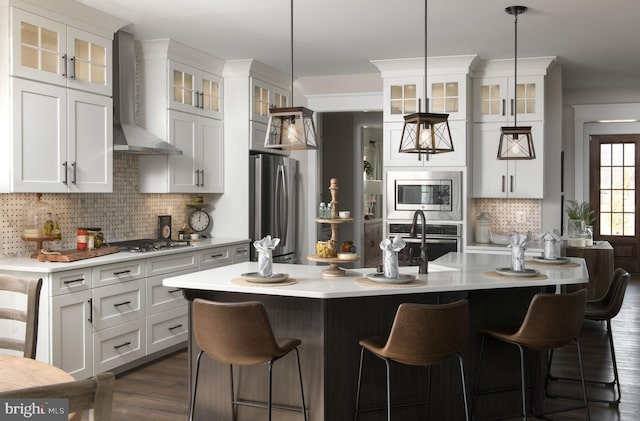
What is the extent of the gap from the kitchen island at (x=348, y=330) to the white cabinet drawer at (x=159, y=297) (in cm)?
134

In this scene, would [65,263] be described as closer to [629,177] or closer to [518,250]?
[518,250]

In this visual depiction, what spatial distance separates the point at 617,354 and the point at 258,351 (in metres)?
3.56

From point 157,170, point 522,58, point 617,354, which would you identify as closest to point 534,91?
point 522,58

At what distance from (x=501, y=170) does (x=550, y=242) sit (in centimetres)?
205

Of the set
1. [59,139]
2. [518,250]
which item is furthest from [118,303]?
[518,250]

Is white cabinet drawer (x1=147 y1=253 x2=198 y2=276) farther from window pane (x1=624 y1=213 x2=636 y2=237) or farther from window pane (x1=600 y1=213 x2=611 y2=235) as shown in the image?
window pane (x1=624 y1=213 x2=636 y2=237)

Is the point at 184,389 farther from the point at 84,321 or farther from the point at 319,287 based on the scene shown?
the point at 319,287

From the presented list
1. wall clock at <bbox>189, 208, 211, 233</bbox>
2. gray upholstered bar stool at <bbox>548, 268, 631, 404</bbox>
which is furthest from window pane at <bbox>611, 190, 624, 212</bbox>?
wall clock at <bbox>189, 208, 211, 233</bbox>

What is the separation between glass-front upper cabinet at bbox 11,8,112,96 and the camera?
3916mm

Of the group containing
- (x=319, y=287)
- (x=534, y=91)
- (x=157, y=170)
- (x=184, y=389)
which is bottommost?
(x=184, y=389)

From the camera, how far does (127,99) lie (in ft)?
16.7

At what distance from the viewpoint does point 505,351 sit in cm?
363

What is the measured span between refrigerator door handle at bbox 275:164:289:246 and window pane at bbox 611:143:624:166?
558cm

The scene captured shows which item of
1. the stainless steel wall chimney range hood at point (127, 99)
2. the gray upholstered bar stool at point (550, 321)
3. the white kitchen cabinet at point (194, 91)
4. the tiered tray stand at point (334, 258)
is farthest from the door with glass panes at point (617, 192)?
the tiered tray stand at point (334, 258)
